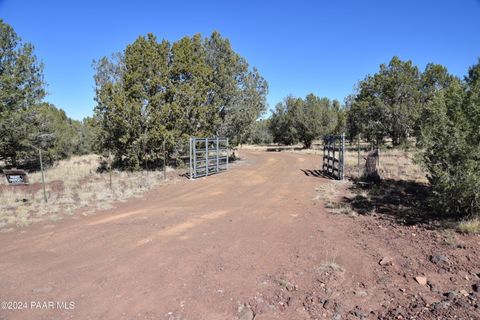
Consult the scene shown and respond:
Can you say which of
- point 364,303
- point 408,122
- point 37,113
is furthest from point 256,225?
point 408,122

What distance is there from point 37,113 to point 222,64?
39.6ft

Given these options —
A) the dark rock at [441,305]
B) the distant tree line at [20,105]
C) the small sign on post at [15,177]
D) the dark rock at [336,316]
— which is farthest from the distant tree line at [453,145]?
the distant tree line at [20,105]

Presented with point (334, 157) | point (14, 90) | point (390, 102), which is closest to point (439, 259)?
point (334, 157)

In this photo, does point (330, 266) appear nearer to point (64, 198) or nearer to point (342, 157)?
point (64, 198)

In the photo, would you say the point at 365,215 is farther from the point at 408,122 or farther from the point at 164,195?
the point at 408,122

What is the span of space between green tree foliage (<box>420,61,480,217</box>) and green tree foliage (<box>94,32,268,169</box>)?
42.8ft

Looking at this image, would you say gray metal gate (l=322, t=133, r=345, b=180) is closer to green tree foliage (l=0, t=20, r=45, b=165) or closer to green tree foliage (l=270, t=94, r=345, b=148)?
green tree foliage (l=0, t=20, r=45, b=165)

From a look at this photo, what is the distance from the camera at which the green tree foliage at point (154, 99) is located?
57.2 feet

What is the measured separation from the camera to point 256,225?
769cm

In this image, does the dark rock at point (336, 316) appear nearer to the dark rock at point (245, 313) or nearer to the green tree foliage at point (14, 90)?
the dark rock at point (245, 313)

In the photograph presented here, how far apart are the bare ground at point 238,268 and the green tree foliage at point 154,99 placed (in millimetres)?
9754

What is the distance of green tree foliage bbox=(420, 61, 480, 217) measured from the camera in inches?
272

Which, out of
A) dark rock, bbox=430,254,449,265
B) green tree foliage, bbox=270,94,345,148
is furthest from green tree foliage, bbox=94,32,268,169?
green tree foliage, bbox=270,94,345,148

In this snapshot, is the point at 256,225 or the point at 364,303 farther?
the point at 256,225
